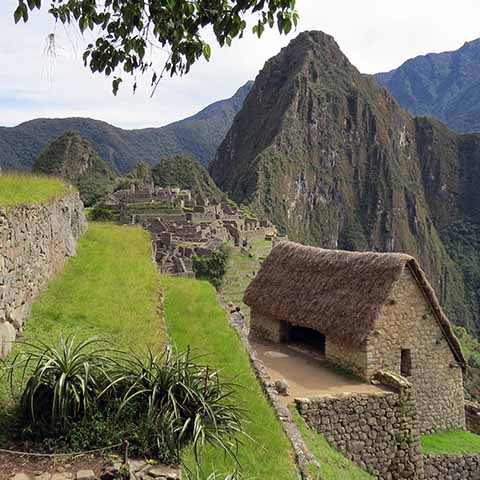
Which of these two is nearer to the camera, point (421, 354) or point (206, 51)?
point (206, 51)

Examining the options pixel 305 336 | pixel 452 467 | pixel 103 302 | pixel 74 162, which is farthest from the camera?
pixel 74 162

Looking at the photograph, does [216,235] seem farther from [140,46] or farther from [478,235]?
[478,235]

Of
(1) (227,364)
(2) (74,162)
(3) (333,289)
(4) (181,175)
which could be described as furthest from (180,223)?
(4) (181,175)

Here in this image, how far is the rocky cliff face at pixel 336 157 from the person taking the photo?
155 meters

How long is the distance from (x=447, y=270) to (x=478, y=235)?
28154 millimetres

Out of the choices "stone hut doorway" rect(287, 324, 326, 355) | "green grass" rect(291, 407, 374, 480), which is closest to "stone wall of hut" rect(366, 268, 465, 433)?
"green grass" rect(291, 407, 374, 480)

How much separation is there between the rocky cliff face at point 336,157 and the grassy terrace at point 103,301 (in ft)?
431

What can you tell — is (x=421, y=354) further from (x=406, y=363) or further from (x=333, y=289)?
(x=333, y=289)

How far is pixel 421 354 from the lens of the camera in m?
13.3

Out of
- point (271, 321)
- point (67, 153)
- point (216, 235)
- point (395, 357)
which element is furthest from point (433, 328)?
point (67, 153)

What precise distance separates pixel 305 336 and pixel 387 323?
367 cm

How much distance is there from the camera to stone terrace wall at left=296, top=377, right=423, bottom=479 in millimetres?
10688

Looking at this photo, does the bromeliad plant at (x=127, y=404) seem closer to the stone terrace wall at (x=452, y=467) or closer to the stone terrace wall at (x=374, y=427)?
A: the stone terrace wall at (x=374, y=427)

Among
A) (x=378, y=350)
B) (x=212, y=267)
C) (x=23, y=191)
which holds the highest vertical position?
(x=23, y=191)
